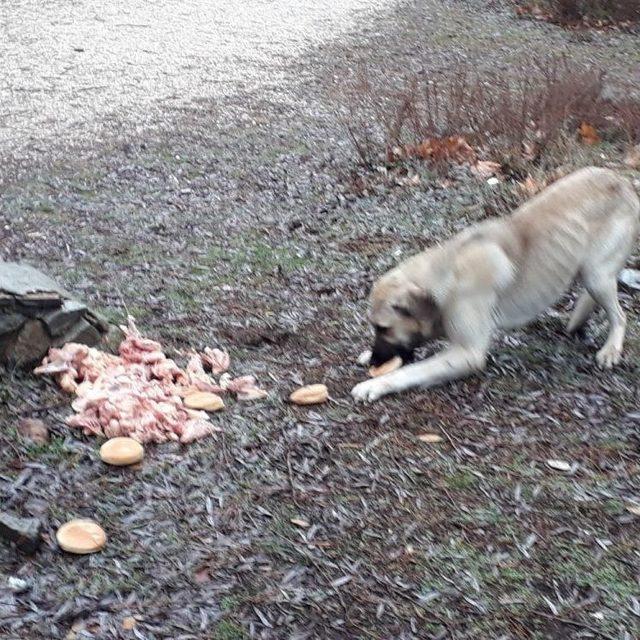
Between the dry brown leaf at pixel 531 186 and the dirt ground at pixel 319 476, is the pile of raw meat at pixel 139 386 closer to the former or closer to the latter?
the dirt ground at pixel 319 476

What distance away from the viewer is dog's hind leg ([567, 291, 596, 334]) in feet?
21.0

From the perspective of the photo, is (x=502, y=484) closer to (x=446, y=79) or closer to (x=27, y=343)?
(x=27, y=343)

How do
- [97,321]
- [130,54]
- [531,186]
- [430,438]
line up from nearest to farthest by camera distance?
1. [430,438]
2. [97,321]
3. [531,186]
4. [130,54]

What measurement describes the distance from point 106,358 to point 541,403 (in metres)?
2.61

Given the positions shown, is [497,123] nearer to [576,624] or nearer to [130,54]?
[576,624]

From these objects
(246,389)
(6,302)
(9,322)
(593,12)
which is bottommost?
(593,12)

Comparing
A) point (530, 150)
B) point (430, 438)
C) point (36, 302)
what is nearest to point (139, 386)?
point (36, 302)

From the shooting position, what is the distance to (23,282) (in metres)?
5.77

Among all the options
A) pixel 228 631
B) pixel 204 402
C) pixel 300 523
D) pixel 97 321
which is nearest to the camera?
pixel 228 631

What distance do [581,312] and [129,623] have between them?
12.6 feet

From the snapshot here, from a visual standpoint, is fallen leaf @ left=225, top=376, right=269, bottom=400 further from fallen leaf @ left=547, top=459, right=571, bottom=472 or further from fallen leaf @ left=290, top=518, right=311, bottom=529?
fallen leaf @ left=547, top=459, right=571, bottom=472

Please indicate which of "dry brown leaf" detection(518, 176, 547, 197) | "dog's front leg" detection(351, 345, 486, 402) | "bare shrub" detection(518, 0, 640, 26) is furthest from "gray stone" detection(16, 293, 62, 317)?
"bare shrub" detection(518, 0, 640, 26)

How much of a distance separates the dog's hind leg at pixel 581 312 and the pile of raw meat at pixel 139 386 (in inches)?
89.6

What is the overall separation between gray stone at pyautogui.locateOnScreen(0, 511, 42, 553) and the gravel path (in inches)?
307
